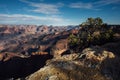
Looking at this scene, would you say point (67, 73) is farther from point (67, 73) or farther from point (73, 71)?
point (73, 71)

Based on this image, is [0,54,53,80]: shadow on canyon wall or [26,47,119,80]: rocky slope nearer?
[26,47,119,80]: rocky slope

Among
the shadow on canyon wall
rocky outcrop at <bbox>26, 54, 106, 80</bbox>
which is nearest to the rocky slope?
rocky outcrop at <bbox>26, 54, 106, 80</bbox>

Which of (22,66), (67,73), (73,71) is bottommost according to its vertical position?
(22,66)

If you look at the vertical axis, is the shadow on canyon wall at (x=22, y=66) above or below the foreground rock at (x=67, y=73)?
below

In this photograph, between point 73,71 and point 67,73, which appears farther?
point 73,71

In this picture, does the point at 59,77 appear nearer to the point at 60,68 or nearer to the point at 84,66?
the point at 60,68

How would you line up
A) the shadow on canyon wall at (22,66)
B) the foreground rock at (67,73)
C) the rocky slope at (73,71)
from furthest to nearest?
the shadow on canyon wall at (22,66) → the rocky slope at (73,71) → the foreground rock at (67,73)

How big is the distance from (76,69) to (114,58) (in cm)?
1333

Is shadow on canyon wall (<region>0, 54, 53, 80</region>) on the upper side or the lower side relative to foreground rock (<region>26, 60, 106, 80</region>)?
lower

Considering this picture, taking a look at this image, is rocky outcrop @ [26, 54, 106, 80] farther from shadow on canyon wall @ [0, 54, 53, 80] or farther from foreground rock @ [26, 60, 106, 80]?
shadow on canyon wall @ [0, 54, 53, 80]

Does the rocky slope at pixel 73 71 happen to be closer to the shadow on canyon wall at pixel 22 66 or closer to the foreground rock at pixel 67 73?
the foreground rock at pixel 67 73

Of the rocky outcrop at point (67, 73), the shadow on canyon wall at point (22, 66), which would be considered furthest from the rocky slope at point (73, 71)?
the shadow on canyon wall at point (22, 66)

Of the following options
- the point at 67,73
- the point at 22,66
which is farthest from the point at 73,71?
the point at 22,66

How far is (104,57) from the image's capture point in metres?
42.5
